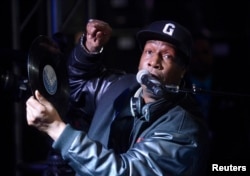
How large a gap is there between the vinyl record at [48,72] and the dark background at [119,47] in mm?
197

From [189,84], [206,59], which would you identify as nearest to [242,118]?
[206,59]

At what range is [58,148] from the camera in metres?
1.74

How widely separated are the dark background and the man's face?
12.7 inches

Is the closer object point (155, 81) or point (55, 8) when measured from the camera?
point (155, 81)

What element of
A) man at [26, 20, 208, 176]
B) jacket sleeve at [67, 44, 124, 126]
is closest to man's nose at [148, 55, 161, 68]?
man at [26, 20, 208, 176]

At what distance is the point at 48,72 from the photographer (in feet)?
6.30

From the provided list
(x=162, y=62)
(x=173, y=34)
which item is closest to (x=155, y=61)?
(x=162, y=62)

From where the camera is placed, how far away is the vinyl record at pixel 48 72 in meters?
1.77

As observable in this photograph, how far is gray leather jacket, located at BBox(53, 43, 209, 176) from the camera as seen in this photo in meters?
1.73

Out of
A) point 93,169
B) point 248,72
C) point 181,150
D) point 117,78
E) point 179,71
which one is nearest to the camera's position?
point 93,169

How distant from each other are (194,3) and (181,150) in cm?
387

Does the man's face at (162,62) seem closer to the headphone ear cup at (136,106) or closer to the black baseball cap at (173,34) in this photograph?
the black baseball cap at (173,34)

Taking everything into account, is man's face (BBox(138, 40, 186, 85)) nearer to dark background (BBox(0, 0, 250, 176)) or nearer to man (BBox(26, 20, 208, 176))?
man (BBox(26, 20, 208, 176))

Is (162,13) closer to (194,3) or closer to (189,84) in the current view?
(194,3)
